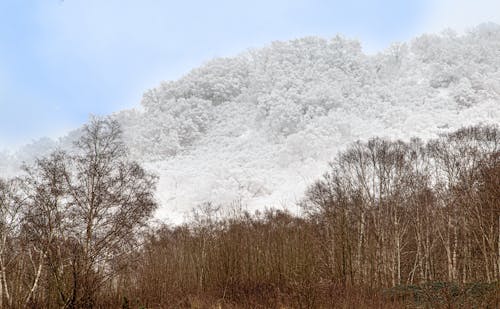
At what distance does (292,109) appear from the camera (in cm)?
6706

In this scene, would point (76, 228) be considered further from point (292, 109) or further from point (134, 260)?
point (292, 109)

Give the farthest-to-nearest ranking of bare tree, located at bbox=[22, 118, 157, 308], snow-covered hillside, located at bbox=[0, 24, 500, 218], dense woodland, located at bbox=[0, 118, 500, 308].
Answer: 1. snow-covered hillside, located at bbox=[0, 24, 500, 218]
2. bare tree, located at bbox=[22, 118, 157, 308]
3. dense woodland, located at bbox=[0, 118, 500, 308]

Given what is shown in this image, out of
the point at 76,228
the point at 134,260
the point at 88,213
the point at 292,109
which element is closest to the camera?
the point at 88,213

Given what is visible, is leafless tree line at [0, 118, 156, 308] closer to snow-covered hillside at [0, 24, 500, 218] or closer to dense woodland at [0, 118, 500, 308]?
dense woodland at [0, 118, 500, 308]

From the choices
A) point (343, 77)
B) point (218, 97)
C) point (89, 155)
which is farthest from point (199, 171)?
point (89, 155)

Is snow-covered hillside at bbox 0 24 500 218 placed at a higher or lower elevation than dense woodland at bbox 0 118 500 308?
higher

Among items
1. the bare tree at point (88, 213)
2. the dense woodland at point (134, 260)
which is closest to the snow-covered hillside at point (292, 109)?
the dense woodland at point (134, 260)

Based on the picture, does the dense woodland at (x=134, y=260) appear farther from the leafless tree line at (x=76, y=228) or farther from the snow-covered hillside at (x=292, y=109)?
the snow-covered hillside at (x=292, y=109)

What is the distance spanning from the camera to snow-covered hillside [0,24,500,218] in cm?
5362

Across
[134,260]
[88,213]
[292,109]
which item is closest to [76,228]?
[88,213]

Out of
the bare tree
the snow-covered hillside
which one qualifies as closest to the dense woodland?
the bare tree

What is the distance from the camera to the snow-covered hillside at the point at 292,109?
53.6 meters

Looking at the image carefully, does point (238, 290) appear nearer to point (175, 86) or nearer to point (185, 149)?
point (185, 149)

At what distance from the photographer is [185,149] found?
2835 inches
